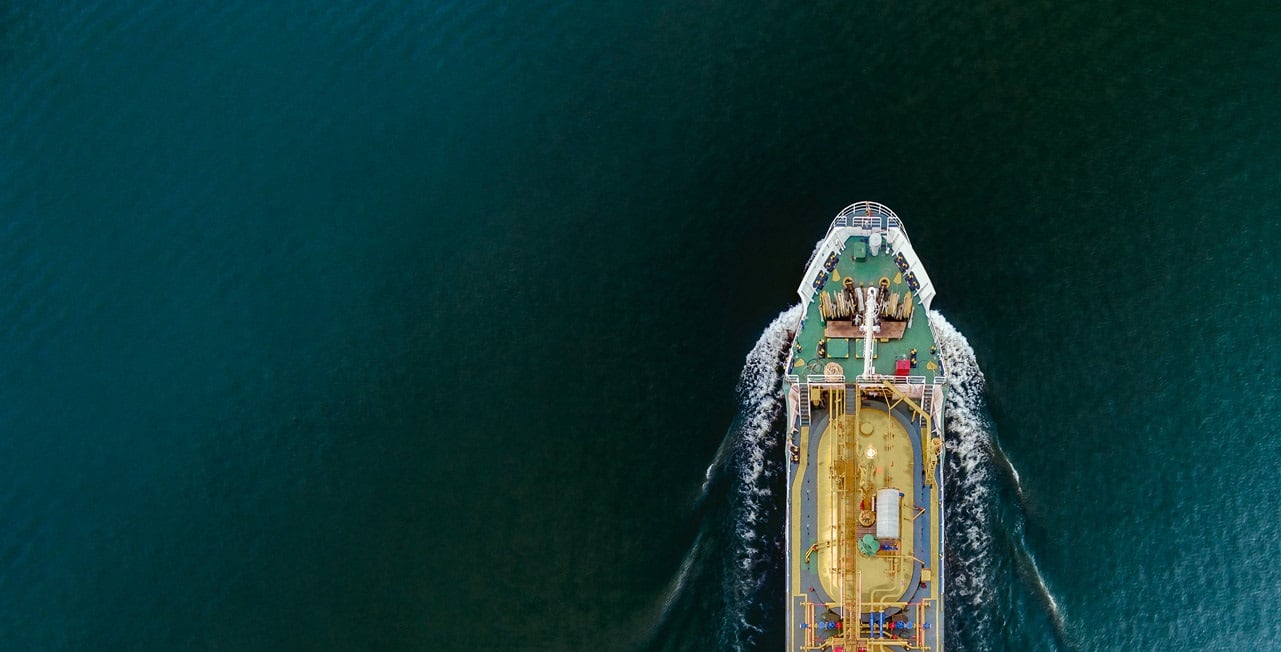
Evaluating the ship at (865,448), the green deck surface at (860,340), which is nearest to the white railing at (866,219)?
the ship at (865,448)

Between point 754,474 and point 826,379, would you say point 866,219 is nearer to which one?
point 826,379

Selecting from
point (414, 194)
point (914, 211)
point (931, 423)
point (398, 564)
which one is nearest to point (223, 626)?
point (398, 564)

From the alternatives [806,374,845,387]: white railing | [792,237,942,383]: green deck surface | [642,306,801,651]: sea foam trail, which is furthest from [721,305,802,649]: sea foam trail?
[806,374,845,387]: white railing

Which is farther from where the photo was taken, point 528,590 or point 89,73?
point 89,73

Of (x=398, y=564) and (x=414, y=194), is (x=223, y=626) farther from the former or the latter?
(x=414, y=194)

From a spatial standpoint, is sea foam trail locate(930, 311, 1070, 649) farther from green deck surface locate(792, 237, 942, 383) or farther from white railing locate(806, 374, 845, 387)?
white railing locate(806, 374, 845, 387)

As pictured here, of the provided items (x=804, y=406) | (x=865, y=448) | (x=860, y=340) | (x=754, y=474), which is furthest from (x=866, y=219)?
(x=754, y=474)

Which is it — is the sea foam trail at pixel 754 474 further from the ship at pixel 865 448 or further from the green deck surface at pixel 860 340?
the green deck surface at pixel 860 340
